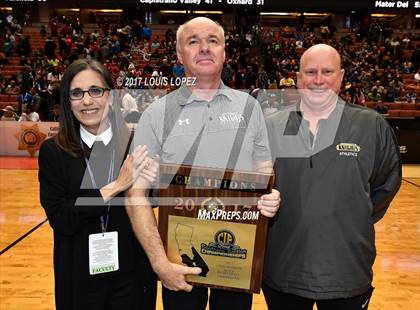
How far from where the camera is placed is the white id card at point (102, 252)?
1958mm

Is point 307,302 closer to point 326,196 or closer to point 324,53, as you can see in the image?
point 326,196

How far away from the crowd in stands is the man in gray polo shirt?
714 centimetres

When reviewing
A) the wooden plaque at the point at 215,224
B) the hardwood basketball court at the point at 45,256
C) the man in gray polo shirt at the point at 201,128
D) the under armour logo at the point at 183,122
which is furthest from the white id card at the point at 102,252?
the hardwood basketball court at the point at 45,256

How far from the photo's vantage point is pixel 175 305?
6.59 ft

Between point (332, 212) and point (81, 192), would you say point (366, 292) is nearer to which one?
point (332, 212)

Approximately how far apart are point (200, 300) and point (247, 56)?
16.0m

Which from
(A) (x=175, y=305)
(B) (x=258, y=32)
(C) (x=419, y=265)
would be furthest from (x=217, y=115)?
(B) (x=258, y=32)

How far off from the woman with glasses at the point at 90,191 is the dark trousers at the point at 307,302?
0.67 meters

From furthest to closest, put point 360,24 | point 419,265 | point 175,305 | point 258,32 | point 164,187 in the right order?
point 360,24 < point 258,32 < point 419,265 < point 175,305 < point 164,187

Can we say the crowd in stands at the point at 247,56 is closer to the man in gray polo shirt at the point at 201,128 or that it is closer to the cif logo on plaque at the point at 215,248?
the man in gray polo shirt at the point at 201,128

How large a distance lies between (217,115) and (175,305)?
89 cm

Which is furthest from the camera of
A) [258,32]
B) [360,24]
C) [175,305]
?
[360,24]

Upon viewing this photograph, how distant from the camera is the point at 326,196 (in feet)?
6.66

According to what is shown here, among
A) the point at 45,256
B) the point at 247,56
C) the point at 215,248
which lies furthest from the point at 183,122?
the point at 247,56
